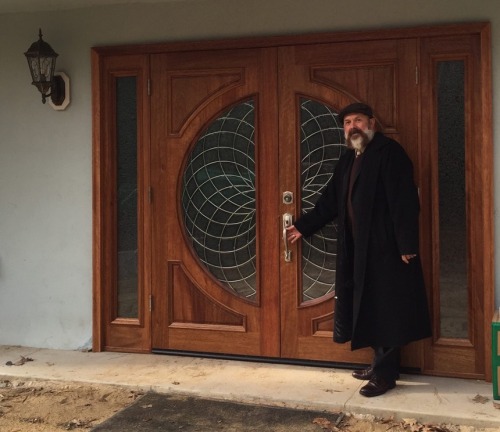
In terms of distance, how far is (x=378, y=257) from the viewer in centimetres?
419

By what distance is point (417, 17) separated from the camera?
443 cm

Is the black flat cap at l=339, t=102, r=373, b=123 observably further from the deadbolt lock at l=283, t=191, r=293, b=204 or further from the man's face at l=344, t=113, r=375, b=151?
the deadbolt lock at l=283, t=191, r=293, b=204

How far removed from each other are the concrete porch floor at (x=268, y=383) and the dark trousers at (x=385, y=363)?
10 cm

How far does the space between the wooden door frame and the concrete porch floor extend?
0.28 meters

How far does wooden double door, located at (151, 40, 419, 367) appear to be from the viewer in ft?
15.1

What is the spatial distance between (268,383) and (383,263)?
38.5 inches

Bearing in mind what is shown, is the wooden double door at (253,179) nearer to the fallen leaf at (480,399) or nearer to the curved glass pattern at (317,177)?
the curved glass pattern at (317,177)

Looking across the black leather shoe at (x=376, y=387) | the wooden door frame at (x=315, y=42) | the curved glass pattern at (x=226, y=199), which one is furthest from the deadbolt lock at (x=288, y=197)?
the black leather shoe at (x=376, y=387)

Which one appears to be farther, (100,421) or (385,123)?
(385,123)

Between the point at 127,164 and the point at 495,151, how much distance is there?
239 cm

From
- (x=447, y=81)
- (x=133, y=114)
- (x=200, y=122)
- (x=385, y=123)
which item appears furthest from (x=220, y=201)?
(x=447, y=81)

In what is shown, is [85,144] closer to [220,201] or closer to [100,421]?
[220,201]

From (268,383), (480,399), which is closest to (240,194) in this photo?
(268,383)

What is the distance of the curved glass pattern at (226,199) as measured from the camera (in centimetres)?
481
